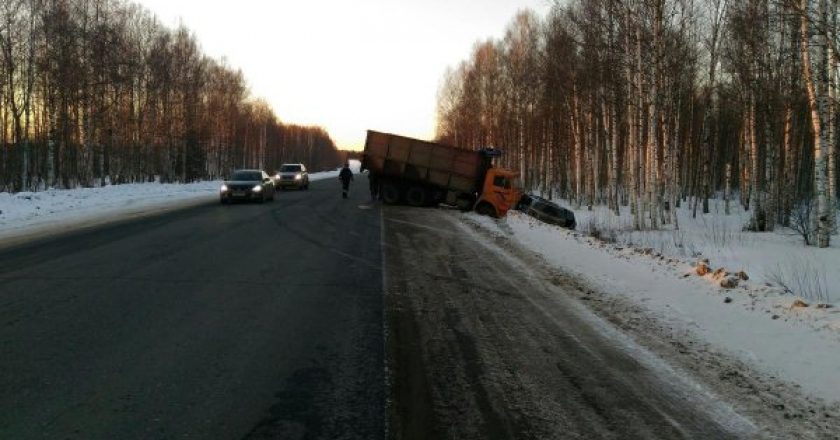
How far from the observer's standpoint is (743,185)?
1375 inches

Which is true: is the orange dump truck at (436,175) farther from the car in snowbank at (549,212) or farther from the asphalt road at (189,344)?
the asphalt road at (189,344)

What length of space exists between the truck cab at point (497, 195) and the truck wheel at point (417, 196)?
2801mm

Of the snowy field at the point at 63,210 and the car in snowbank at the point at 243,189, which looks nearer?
the snowy field at the point at 63,210

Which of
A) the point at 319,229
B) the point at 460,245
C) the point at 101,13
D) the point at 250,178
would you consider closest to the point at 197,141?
the point at 101,13

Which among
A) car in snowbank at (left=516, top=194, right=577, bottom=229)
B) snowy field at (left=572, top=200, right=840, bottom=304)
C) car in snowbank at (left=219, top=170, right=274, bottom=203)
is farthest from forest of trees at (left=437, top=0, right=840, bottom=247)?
car in snowbank at (left=219, top=170, right=274, bottom=203)

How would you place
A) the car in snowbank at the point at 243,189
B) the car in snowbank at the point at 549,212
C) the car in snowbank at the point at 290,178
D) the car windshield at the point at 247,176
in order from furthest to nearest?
the car in snowbank at the point at 290,178 < the car windshield at the point at 247,176 < the car in snowbank at the point at 243,189 < the car in snowbank at the point at 549,212

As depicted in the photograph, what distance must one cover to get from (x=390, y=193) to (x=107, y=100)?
33124 mm

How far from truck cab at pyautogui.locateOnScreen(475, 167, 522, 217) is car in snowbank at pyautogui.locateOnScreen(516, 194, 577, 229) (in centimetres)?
104

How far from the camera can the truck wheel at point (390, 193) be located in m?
25.4

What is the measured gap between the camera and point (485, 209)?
75.7 ft

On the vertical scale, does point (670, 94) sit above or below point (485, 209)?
above

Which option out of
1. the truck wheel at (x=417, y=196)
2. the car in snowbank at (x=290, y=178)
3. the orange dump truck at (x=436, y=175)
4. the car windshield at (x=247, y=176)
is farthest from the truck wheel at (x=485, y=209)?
the car in snowbank at (x=290, y=178)

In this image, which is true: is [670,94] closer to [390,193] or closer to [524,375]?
[390,193]

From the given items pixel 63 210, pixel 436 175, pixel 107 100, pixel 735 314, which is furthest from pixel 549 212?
pixel 107 100
